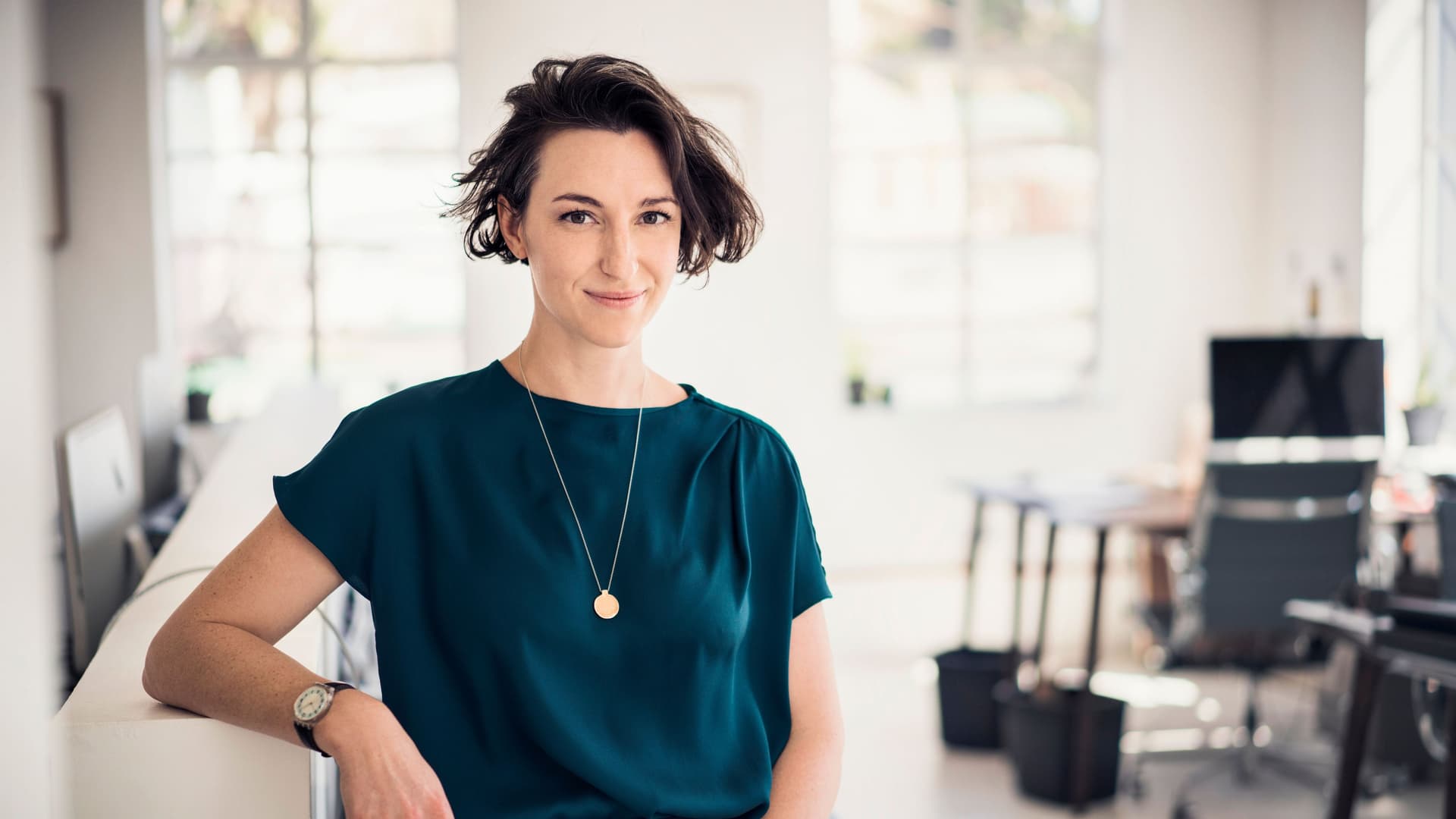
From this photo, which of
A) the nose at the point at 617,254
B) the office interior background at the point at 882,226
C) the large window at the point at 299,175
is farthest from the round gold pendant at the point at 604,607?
the large window at the point at 299,175

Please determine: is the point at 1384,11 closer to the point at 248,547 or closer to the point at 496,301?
the point at 496,301

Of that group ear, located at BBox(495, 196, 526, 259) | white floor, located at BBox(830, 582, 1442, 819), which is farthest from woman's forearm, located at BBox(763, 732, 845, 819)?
white floor, located at BBox(830, 582, 1442, 819)

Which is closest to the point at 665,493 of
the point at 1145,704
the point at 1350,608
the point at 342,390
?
the point at 342,390

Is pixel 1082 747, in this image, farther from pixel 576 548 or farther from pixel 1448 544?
pixel 576 548

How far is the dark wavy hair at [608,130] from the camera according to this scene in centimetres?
119

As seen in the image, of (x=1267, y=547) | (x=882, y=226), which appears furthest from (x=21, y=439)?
(x=882, y=226)

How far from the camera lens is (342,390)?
303 cm

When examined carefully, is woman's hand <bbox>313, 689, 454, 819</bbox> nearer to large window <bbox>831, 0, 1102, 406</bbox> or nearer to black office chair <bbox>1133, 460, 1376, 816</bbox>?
black office chair <bbox>1133, 460, 1376, 816</bbox>

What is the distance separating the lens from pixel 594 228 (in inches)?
47.4

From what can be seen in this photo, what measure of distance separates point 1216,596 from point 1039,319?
328 centimetres

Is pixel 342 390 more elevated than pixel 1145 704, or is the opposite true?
pixel 342 390

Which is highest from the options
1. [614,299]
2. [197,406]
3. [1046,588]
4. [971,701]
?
[614,299]

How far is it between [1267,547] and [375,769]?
272 cm

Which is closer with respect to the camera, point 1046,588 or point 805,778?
point 805,778
